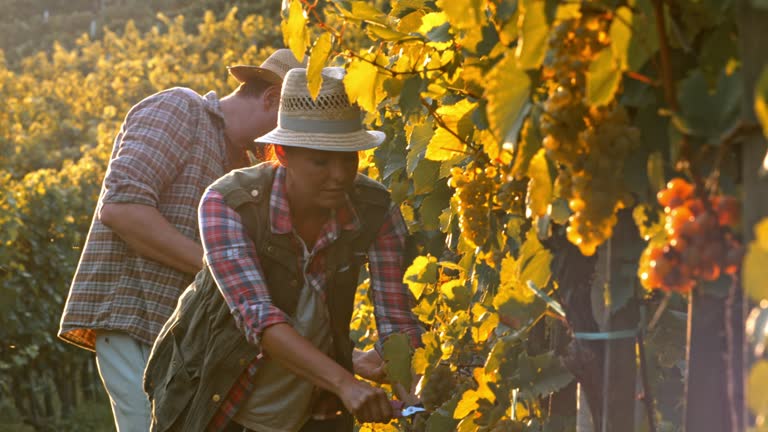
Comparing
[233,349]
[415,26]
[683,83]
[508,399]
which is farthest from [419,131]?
[683,83]

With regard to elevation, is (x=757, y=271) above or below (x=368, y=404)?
above

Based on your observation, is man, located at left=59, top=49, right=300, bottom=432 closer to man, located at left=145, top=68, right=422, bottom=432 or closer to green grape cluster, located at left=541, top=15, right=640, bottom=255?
man, located at left=145, top=68, right=422, bottom=432

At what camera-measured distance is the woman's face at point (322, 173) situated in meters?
3.59

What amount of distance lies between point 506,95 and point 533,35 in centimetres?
14

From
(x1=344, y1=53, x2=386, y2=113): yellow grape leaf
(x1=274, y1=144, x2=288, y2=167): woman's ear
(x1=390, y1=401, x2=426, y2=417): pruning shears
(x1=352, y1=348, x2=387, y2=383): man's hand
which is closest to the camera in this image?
(x1=344, y1=53, x2=386, y2=113): yellow grape leaf

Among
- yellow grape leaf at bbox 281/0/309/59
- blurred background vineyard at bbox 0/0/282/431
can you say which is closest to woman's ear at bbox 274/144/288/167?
yellow grape leaf at bbox 281/0/309/59

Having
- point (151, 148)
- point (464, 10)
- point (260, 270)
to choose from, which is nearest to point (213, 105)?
point (151, 148)

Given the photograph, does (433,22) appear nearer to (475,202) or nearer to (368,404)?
(475,202)

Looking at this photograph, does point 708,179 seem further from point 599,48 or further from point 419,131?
point 419,131

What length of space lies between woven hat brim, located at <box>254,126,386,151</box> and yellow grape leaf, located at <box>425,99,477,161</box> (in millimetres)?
762

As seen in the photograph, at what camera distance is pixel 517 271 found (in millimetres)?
2363

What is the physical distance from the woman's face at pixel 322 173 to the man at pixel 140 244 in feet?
2.86

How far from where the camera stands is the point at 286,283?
3729 millimetres

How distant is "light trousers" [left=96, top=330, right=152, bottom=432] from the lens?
14.5ft
